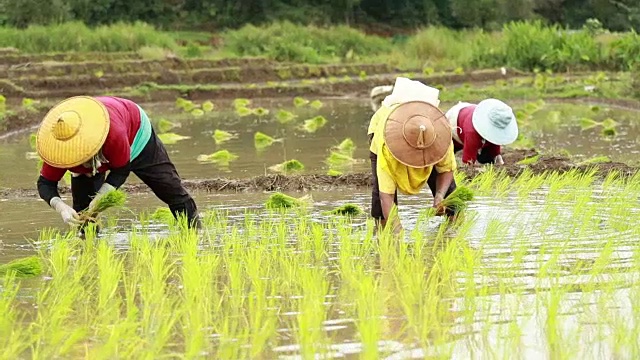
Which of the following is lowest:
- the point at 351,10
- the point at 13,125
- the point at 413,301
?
the point at 351,10

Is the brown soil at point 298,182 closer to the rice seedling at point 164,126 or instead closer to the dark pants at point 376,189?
the dark pants at point 376,189

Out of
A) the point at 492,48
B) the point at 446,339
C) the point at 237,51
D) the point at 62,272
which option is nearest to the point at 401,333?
the point at 446,339

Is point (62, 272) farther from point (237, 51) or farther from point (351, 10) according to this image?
point (351, 10)

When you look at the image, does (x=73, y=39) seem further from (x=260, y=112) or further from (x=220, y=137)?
(x=220, y=137)

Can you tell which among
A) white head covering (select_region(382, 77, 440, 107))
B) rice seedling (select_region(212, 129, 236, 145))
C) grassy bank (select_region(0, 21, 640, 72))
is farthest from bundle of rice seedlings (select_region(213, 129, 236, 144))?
grassy bank (select_region(0, 21, 640, 72))

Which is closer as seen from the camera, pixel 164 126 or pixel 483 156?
pixel 483 156

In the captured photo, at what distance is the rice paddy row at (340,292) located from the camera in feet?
11.3

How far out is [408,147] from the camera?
5066mm

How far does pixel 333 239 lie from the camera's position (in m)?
5.36

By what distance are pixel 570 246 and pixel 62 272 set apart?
86.6 inches

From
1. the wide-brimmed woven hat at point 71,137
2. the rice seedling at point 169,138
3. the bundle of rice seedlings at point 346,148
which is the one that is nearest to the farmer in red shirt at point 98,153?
the wide-brimmed woven hat at point 71,137

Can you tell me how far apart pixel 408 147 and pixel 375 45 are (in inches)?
937

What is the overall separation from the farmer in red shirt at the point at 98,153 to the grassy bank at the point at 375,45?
14.3m

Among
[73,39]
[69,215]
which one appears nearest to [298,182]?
[69,215]
